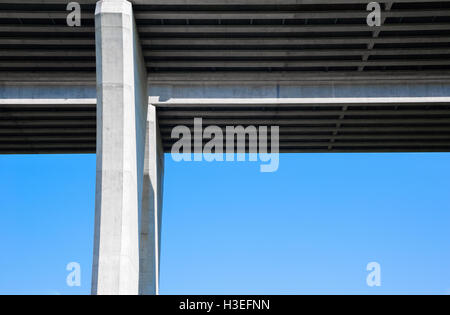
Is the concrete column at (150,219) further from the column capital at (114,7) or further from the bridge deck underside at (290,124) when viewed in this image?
the column capital at (114,7)

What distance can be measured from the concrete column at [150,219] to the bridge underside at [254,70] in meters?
1.35

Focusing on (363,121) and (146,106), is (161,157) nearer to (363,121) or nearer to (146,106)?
(146,106)

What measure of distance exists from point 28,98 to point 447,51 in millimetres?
17022

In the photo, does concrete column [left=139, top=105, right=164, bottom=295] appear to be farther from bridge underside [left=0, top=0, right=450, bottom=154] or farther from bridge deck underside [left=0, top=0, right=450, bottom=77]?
bridge deck underside [left=0, top=0, right=450, bottom=77]

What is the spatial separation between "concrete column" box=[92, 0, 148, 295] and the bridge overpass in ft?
0.12

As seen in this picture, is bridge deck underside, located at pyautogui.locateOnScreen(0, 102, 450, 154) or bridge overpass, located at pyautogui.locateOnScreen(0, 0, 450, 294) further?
bridge deck underside, located at pyautogui.locateOnScreen(0, 102, 450, 154)

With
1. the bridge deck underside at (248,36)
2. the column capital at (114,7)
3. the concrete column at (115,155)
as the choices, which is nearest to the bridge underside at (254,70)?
the bridge deck underside at (248,36)

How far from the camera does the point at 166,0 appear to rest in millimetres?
23031

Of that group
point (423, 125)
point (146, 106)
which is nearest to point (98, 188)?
point (146, 106)

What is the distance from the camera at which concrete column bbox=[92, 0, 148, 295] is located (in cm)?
2181

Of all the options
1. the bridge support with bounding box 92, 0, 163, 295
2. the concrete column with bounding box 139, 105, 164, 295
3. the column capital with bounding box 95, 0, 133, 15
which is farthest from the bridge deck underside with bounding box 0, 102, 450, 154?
the column capital with bounding box 95, 0, 133, 15

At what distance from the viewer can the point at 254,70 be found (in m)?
28.1

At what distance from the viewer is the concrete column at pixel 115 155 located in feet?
71.6

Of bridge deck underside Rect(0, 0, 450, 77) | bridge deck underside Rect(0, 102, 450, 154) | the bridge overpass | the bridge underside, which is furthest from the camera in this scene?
bridge deck underside Rect(0, 102, 450, 154)
